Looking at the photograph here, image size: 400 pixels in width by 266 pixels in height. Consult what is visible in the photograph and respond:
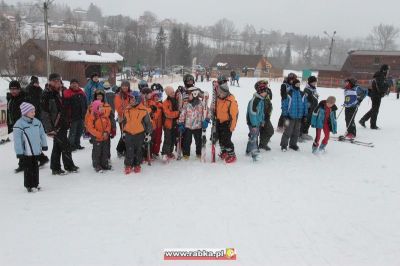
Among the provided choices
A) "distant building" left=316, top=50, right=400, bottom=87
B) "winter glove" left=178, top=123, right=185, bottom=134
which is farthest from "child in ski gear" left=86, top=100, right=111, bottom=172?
"distant building" left=316, top=50, right=400, bottom=87

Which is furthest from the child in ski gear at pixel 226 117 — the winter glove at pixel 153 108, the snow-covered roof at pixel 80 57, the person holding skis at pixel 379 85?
the snow-covered roof at pixel 80 57

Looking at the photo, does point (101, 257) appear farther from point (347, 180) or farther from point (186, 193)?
point (347, 180)

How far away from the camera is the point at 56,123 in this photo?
22.5ft

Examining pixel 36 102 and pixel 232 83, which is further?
pixel 232 83

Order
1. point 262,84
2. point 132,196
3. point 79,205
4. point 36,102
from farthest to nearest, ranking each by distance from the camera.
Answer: point 36,102 < point 262,84 < point 132,196 < point 79,205

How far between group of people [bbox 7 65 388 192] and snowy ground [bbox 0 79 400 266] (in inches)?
15.7

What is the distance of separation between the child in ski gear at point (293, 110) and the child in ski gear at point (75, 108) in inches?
191

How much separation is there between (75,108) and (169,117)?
A: 2.31m

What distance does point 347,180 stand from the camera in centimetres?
674

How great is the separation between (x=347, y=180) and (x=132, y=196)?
13.4 feet

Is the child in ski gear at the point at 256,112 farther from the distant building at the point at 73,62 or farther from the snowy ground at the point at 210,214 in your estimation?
the distant building at the point at 73,62

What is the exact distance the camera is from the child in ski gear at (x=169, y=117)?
7531mm

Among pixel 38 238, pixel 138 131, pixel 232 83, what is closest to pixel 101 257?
pixel 38 238

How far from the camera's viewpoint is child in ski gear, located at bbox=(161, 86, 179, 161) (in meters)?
7.53
